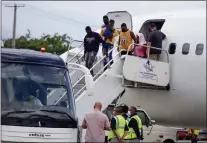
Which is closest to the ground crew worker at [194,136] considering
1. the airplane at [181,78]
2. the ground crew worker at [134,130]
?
the airplane at [181,78]

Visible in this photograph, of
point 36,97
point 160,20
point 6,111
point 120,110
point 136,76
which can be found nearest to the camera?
point 6,111

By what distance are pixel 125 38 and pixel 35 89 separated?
549 cm

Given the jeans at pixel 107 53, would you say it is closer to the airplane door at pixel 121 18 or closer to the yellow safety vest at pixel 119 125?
the airplane door at pixel 121 18

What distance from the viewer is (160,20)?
14773 millimetres

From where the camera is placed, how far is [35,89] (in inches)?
354

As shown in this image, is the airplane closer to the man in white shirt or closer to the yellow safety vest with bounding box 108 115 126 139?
the yellow safety vest with bounding box 108 115 126 139

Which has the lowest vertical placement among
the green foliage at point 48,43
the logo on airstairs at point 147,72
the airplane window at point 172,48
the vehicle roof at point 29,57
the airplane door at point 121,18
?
the green foliage at point 48,43

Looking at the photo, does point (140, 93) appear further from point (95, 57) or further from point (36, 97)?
point (36, 97)

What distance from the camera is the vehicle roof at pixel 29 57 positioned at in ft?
29.9

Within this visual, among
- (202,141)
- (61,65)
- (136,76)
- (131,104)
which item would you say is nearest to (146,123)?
(131,104)

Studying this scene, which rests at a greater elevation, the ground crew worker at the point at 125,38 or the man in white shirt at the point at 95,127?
the ground crew worker at the point at 125,38

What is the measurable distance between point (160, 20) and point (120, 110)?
11.8 feet

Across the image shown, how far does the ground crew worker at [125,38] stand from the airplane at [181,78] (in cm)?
36

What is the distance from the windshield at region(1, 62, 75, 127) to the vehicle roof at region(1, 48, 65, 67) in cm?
9
